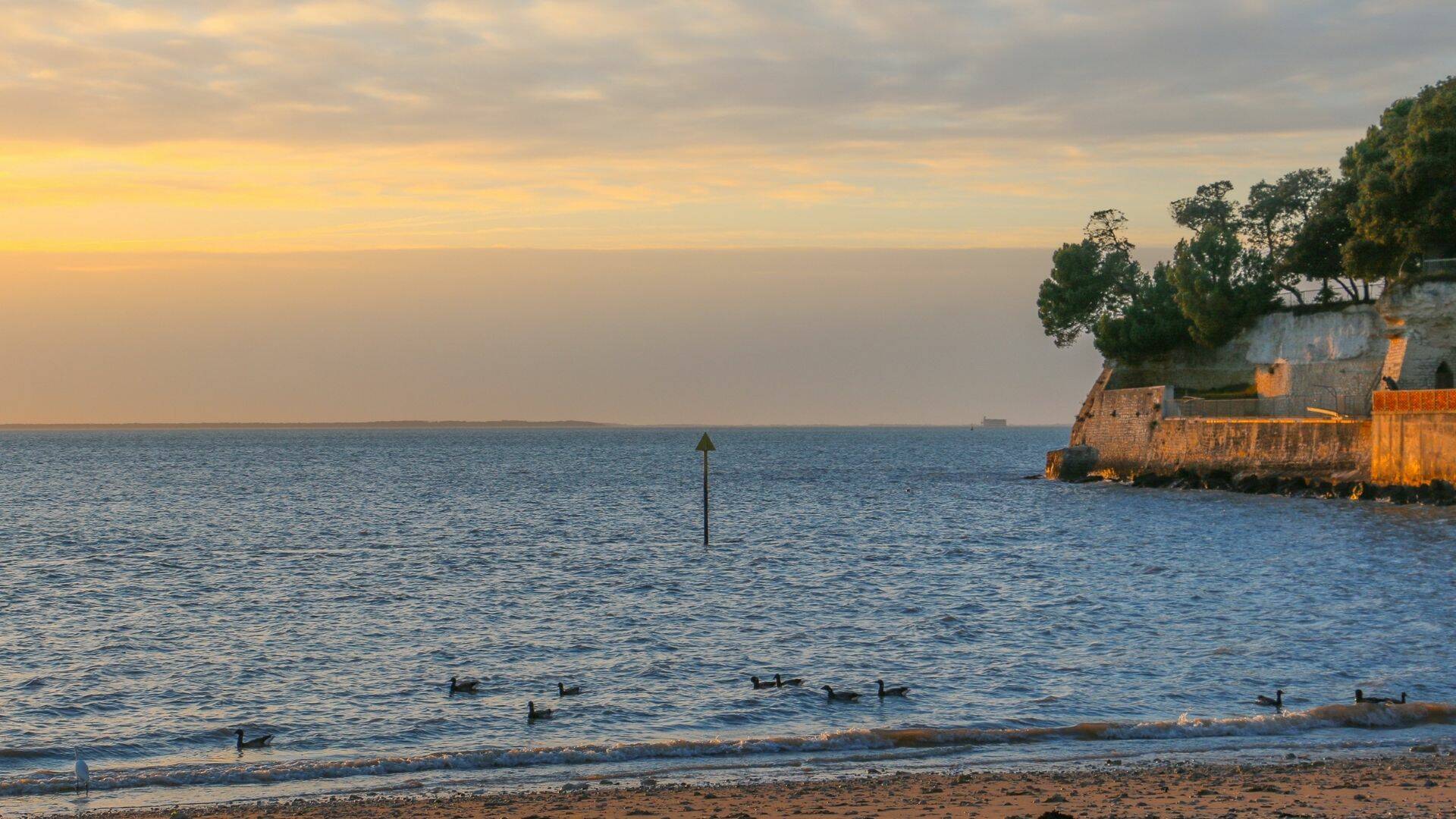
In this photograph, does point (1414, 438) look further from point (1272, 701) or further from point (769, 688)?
point (769, 688)

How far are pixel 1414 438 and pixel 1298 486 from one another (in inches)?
308

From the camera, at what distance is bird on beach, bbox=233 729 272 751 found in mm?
18156

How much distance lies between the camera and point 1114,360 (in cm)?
8706

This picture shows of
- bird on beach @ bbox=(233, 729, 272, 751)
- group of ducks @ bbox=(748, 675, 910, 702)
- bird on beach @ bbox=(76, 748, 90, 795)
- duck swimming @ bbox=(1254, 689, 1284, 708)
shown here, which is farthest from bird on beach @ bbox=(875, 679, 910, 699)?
bird on beach @ bbox=(76, 748, 90, 795)

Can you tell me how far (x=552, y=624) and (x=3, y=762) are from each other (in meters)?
12.7

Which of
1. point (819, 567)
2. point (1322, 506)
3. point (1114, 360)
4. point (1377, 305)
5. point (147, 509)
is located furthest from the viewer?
point (1114, 360)

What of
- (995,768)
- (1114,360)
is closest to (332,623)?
(995,768)

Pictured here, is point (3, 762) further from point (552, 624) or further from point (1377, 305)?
point (1377, 305)

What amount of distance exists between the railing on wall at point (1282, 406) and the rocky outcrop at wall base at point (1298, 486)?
12.6 feet

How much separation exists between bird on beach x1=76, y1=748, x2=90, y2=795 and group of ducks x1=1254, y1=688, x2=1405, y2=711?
52.5ft

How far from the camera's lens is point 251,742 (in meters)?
18.2

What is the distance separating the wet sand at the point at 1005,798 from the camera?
1380 cm

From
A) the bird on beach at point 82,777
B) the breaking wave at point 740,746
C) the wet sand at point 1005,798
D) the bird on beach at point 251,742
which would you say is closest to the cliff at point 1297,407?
the breaking wave at point 740,746

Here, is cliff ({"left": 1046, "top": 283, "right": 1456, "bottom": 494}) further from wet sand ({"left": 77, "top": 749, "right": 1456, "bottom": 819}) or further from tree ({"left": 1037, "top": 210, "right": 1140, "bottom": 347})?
wet sand ({"left": 77, "top": 749, "right": 1456, "bottom": 819})
